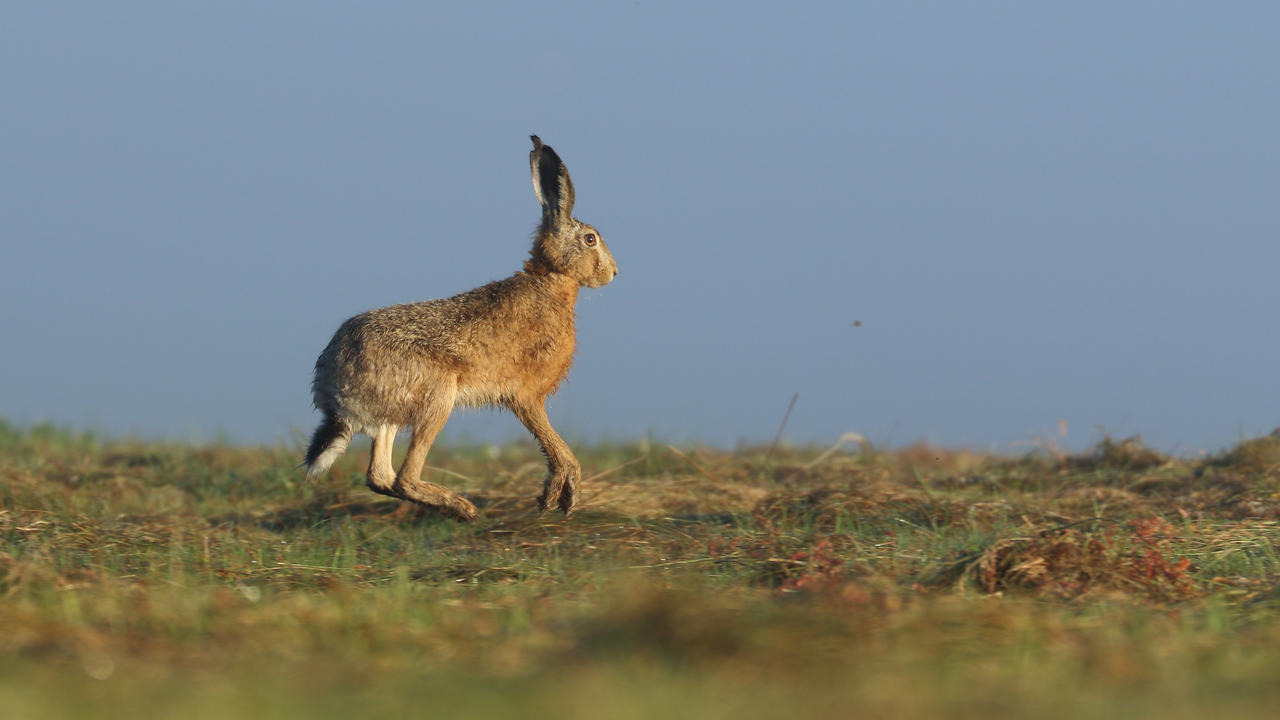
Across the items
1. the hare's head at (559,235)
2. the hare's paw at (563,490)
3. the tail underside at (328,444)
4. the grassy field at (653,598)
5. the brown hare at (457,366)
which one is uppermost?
the hare's head at (559,235)

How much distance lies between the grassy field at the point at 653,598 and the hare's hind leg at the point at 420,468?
0.32 m

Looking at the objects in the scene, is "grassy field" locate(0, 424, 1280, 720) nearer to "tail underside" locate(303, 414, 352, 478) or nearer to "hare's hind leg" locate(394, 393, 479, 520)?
"hare's hind leg" locate(394, 393, 479, 520)

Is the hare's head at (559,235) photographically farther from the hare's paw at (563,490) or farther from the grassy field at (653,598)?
the grassy field at (653,598)

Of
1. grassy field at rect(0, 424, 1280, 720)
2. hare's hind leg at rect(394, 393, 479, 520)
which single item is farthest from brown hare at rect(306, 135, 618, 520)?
grassy field at rect(0, 424, 1280, 720)

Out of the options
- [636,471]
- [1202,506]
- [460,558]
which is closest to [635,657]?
[460,558]

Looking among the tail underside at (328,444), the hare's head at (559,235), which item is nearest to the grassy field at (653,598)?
the tail underside at (328,444)

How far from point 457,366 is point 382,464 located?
86 centimetres

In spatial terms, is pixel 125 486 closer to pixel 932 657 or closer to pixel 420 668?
pixel 420 668

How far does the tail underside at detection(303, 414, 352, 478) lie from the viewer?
8.57 metres

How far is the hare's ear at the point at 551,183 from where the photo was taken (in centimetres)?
905

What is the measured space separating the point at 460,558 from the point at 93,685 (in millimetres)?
3280

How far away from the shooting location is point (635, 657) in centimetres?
398

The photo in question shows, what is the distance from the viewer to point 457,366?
8422mm

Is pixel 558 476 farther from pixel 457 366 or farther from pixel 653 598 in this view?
pixel 653 598
